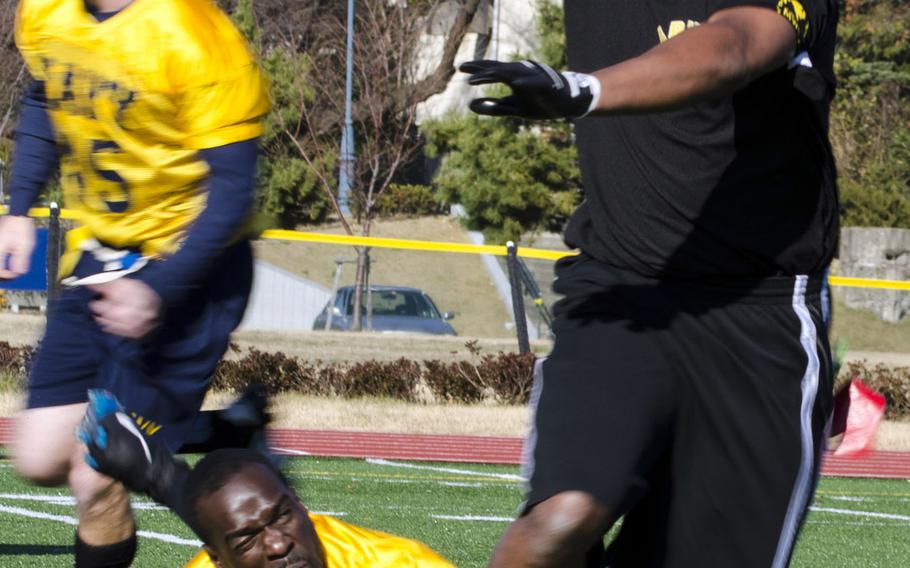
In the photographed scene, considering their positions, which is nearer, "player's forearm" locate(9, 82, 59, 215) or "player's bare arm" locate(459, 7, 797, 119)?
"player's bare arm" locate(459, 7, 797, 119)

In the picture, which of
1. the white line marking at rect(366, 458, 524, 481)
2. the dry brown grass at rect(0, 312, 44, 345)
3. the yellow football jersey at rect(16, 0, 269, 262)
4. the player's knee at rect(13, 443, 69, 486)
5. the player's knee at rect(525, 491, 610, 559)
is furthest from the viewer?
the dry brown grass at rect(0, 312, 44, 345)

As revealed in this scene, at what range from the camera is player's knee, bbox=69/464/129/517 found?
392 centimetres

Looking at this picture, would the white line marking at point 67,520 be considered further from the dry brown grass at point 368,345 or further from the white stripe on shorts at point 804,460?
the dry brown grass at point 368,345

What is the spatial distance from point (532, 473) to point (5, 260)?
175 centimetres

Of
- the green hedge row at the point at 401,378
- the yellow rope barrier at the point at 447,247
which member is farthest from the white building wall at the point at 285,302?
the green hedge row at the point at 401,378

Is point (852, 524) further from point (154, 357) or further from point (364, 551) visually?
point (154, 357)

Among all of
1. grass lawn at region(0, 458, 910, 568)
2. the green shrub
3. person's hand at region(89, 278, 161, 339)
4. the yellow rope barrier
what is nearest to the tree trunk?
the yellow rope barrier

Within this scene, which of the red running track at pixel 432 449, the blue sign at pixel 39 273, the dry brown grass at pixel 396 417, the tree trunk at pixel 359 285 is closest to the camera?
the red running track at pixel 432 449

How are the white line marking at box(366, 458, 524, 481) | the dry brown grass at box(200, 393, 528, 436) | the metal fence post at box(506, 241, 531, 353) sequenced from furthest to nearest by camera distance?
the metal fence post at box(506, 241, 531, 353)
the dry brown grass at box(200, 393, 528, 436)
the white line marking at box(366, 458, 524, 481)

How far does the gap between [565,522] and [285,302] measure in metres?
16.2

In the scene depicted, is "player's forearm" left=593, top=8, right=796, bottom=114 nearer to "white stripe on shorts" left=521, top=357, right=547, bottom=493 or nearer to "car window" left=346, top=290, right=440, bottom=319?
"white stripe on shorts" left=521, top=357, right=547, bottom=493

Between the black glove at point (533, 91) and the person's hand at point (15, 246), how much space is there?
212cm

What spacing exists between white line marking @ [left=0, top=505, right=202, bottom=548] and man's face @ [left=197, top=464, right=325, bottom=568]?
3082 mm

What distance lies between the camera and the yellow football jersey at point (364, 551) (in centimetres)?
371
